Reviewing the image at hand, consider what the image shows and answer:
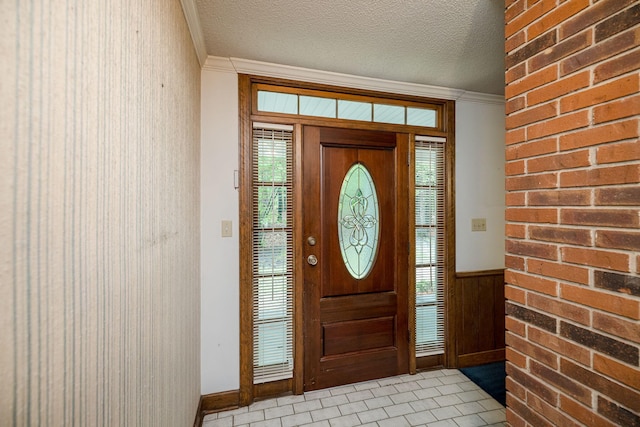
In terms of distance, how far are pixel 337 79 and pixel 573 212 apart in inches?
69.4

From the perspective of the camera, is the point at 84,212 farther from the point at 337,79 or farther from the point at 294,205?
the point at 337,79

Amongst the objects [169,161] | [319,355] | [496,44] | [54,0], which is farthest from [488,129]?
→ [54,0]

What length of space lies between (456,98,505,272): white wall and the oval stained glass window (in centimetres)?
85

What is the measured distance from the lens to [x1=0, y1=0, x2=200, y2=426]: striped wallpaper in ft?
1.23

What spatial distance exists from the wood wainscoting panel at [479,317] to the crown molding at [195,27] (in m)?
2.69

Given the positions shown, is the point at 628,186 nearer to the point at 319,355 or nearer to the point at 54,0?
the point at 54,0

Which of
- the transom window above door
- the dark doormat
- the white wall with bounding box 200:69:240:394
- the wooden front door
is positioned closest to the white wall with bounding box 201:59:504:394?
the white wall with bounding box 200:69:240:394

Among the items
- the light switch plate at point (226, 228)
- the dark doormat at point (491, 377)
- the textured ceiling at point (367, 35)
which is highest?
the textured ceiling at point (367, 35)

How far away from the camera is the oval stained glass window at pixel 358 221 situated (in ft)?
7.22

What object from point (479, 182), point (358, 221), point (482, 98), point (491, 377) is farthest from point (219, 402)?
point (482, 98)

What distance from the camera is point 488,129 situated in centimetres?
257

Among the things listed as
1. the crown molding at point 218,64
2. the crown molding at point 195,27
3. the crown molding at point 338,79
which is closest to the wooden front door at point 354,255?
the crown molding at point 338,79

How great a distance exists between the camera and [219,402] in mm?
1894

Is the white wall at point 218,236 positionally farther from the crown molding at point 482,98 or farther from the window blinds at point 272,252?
the crown molding at point 482,98
